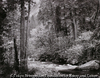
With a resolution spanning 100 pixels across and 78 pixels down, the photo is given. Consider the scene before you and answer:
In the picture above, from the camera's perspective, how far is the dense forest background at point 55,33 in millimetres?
12492

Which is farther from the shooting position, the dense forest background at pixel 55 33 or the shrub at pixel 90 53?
the shrub at pixel 90 53

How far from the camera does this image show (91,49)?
52.9 feet

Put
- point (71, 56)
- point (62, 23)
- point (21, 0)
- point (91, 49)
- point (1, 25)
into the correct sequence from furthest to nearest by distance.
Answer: point (62, 23) < point (71, 56) < point (91, 49) < point (1, 25) < point (21, 0)

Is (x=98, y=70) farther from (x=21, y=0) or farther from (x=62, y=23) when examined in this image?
(x=62, y=23)

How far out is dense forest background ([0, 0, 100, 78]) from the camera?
12.5 metres

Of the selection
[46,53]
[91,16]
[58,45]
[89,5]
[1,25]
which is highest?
[89,5]

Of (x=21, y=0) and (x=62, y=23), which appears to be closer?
(x=21, y=0)

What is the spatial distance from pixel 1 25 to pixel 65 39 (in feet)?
43.9

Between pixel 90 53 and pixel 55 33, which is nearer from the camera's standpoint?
pixel 90 53

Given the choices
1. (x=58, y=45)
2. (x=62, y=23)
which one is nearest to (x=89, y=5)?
(x=62, y=23)

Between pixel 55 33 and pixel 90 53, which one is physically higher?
pixel 55 33

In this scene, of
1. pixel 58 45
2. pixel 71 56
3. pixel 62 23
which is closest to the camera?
pixel 71 56

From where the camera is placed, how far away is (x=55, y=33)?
2631cm

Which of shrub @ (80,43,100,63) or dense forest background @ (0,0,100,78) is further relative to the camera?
shrub @ (80,43,100,63)
